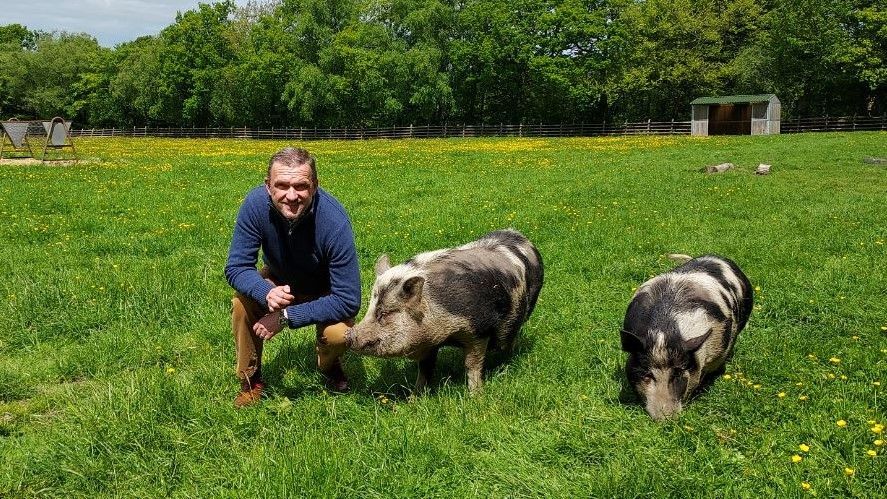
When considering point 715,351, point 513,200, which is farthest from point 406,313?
point 513,200

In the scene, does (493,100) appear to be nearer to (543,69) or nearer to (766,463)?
(543,69)

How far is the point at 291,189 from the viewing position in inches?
161

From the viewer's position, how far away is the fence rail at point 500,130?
4525 cm

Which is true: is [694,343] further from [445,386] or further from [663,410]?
[445,386]

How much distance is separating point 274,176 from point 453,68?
185ft

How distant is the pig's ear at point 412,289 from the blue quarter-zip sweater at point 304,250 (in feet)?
1.04

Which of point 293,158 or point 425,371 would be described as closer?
point 293,158

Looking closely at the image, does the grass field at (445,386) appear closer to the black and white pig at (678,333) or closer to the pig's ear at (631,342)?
the black and white pig at (678,333)

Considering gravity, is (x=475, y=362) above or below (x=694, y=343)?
below

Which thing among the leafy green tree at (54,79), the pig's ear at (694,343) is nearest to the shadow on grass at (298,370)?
the pig's ear at (694,343)

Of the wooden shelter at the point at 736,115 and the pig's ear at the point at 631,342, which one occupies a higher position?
the wooden shelter at the point at 736,115

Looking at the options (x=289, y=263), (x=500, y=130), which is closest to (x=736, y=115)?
(x=500, y=130)

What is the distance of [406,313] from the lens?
4.27m

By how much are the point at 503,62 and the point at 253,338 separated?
54.6 metres
